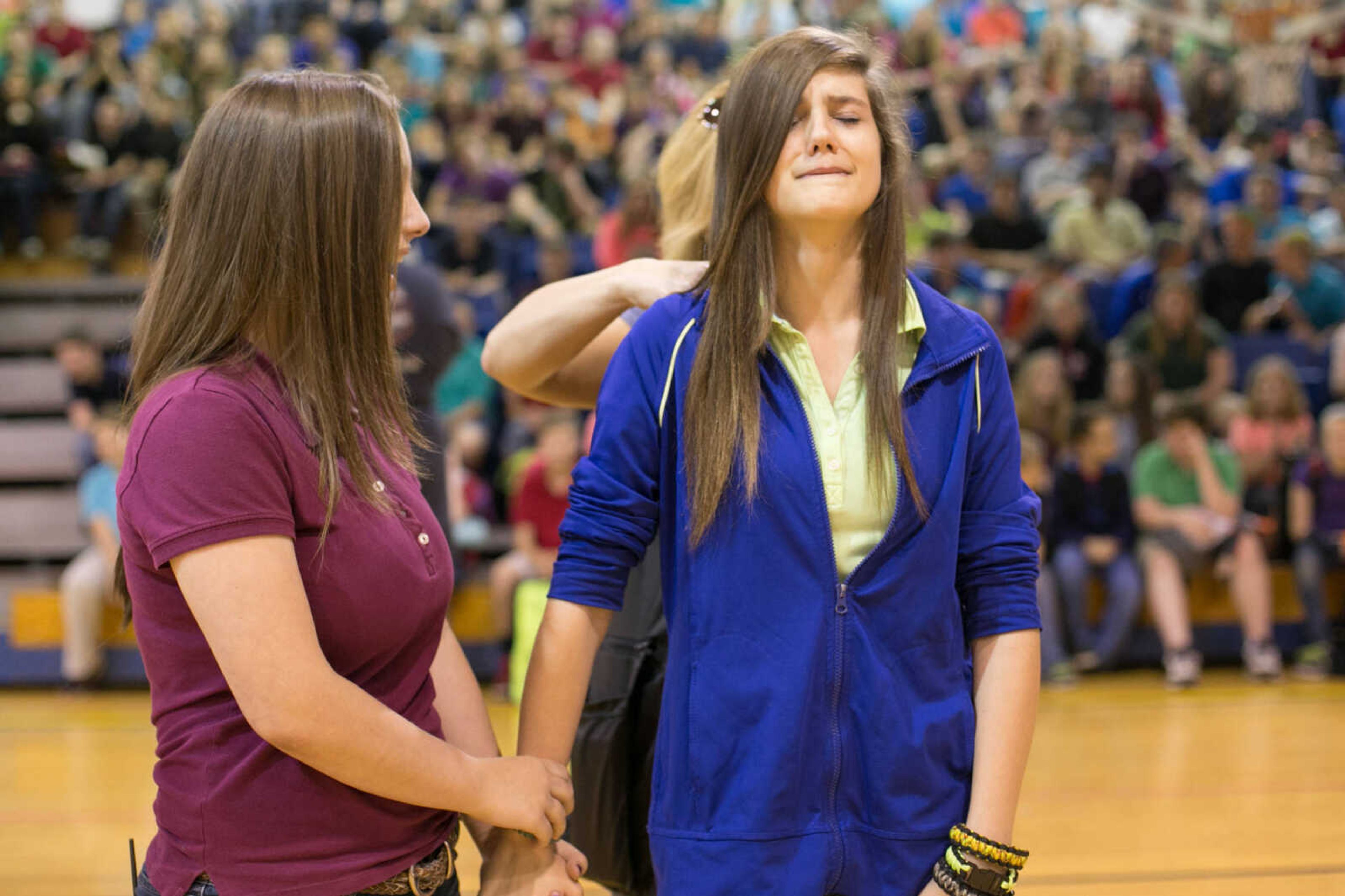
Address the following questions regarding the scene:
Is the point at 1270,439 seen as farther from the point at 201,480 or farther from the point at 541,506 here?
the point at 201,480

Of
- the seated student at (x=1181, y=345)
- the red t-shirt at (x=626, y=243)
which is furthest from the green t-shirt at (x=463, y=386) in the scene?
the seated student at (x=1181, y=345)

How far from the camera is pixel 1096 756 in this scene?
15.1 ft

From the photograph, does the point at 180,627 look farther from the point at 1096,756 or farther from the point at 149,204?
the point at 149,204

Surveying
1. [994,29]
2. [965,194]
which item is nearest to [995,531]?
[965,194]

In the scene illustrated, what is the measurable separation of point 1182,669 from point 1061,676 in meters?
0.51

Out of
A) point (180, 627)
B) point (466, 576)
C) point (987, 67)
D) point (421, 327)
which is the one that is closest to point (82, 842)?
point (421, 327)

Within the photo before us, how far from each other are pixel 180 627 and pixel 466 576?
15.3ft

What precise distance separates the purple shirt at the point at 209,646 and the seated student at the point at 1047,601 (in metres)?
4.74

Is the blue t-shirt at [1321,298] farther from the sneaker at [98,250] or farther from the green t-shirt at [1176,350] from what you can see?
the sneaker at [98,250]

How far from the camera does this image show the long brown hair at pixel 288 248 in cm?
130

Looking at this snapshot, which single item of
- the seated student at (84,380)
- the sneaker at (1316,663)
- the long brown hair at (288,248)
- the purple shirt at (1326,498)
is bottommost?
the sneaker at (1316,663)

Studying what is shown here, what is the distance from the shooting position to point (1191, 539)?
6.13 meters

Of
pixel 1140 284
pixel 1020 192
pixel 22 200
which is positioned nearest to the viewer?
pixel 1140 284

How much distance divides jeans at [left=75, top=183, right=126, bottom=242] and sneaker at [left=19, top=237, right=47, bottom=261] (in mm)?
302
